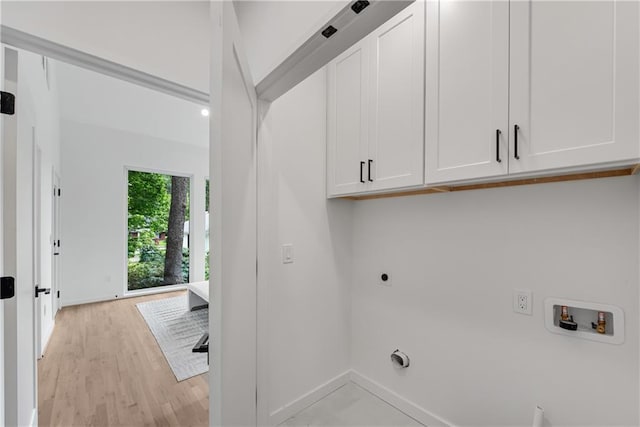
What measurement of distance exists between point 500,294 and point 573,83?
984 millimetres

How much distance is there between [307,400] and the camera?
1.81m

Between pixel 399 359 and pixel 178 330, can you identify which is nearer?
pixel 399 359

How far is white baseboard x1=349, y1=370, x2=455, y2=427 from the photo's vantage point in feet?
5.37

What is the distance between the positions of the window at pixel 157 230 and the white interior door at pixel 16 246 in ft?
12.9

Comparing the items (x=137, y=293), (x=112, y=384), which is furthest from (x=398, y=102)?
(x=137, y=293)

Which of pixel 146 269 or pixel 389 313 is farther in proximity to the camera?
pixel 146 269

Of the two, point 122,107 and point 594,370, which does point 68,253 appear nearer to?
point 122,107

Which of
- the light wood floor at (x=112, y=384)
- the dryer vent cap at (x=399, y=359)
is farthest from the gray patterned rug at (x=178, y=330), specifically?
the dryer vent cap at (x=399, y=359)

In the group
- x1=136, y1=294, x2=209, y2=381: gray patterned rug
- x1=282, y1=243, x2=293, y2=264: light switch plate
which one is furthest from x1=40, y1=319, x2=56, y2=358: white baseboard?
x1=282, y1=243, x2=293, y2=264: light switch plate

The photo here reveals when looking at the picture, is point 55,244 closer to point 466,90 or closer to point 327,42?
point 327,42

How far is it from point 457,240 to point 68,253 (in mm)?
5363

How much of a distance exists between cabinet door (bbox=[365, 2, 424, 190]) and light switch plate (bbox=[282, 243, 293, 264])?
637 mm

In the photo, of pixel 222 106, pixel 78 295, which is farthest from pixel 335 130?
pixel 78 295

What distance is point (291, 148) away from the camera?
69.5 inches
